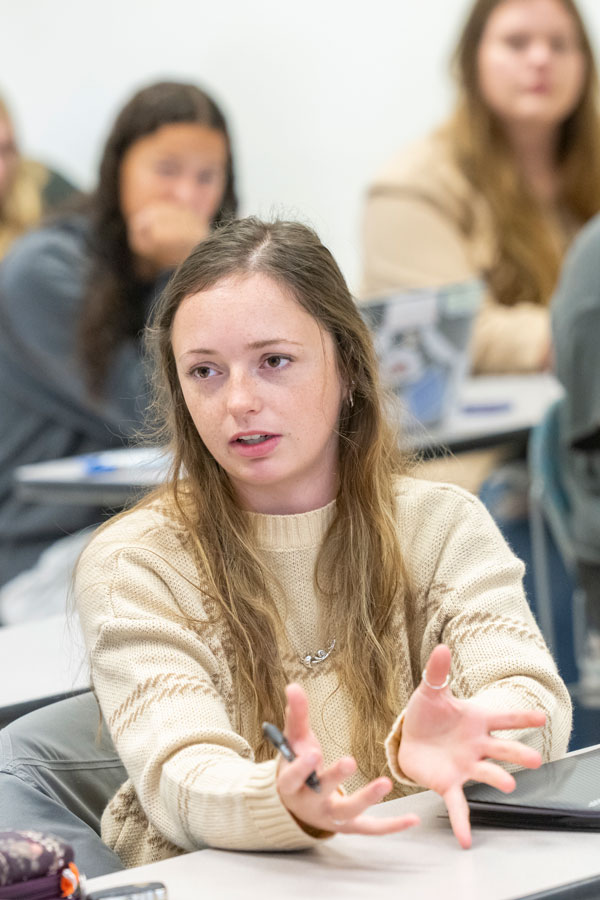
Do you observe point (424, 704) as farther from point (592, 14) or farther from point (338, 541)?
point (592, 14)

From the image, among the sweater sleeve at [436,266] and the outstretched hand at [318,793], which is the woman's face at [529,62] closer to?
the sweater sleeve at [436,266]

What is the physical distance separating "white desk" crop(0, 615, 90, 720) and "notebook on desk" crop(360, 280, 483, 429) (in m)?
1.17

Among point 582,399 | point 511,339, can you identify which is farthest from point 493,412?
point 582,399

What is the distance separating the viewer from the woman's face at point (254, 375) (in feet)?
4.34

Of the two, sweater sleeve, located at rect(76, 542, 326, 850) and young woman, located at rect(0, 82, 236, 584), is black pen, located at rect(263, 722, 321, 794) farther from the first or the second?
young woman, located at rect(0, 82, 236, 584)

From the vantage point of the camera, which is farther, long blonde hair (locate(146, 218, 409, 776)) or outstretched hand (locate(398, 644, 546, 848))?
long blonde hair (locate(146, 218, 409, 776))

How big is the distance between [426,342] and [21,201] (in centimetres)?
253

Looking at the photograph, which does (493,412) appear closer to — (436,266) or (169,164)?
(436,266)

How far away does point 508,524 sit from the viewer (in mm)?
3512

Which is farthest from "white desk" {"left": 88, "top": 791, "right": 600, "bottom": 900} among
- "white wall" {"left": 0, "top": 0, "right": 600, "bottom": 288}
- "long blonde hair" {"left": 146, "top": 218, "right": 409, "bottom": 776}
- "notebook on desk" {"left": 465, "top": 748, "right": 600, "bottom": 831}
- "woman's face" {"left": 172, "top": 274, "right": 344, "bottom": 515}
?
"white wall" {"left": 0, "top": 0, "right": 600, "bottom": 288}

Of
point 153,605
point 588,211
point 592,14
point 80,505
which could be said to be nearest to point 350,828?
point 153,605

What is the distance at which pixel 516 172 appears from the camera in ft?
13.5

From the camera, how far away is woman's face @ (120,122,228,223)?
3412 mm

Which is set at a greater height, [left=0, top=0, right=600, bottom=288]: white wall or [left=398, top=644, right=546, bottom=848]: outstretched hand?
[left=0, top=0, right=600, bottom=288]: white wall
